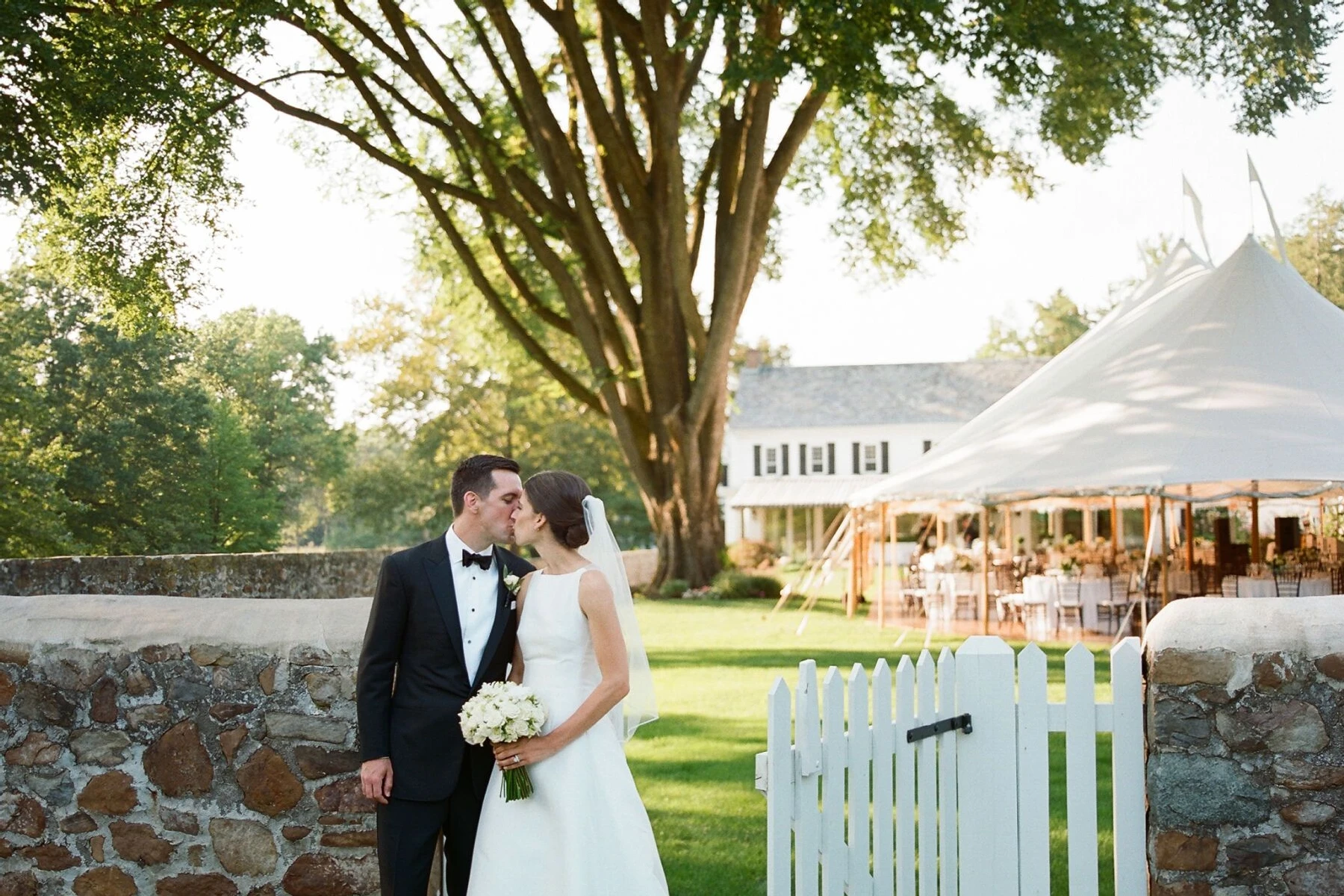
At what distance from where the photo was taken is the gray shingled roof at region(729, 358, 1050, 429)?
179ft

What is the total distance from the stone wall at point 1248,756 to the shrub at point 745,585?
70.0ft

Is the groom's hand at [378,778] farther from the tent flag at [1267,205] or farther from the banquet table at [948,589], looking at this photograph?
the banquet table at [948,589]

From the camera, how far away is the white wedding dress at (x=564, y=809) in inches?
164

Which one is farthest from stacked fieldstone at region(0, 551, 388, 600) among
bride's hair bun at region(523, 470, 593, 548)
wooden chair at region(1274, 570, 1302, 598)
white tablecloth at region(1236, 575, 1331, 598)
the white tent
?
wooden chair at region(1274, 570, 1302, 598)

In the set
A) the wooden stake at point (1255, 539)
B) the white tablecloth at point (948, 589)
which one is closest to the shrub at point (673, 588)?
the white tablecloth at point (948, 589)

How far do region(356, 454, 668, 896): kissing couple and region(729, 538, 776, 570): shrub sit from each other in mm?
38436

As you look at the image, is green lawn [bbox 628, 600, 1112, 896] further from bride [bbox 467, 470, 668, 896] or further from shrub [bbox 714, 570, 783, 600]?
shrub [bbox 714, 570, 783, 600]

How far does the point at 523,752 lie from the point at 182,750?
154 cm

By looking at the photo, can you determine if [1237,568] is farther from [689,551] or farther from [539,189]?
[539,189]

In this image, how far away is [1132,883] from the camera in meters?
4.52

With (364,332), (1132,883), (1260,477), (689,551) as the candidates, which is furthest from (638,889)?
(364,332)

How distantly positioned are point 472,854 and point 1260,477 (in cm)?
1227

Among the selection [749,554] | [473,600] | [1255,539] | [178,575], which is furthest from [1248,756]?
[749,554]

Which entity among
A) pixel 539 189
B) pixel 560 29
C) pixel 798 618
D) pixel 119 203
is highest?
pixel 560 29
